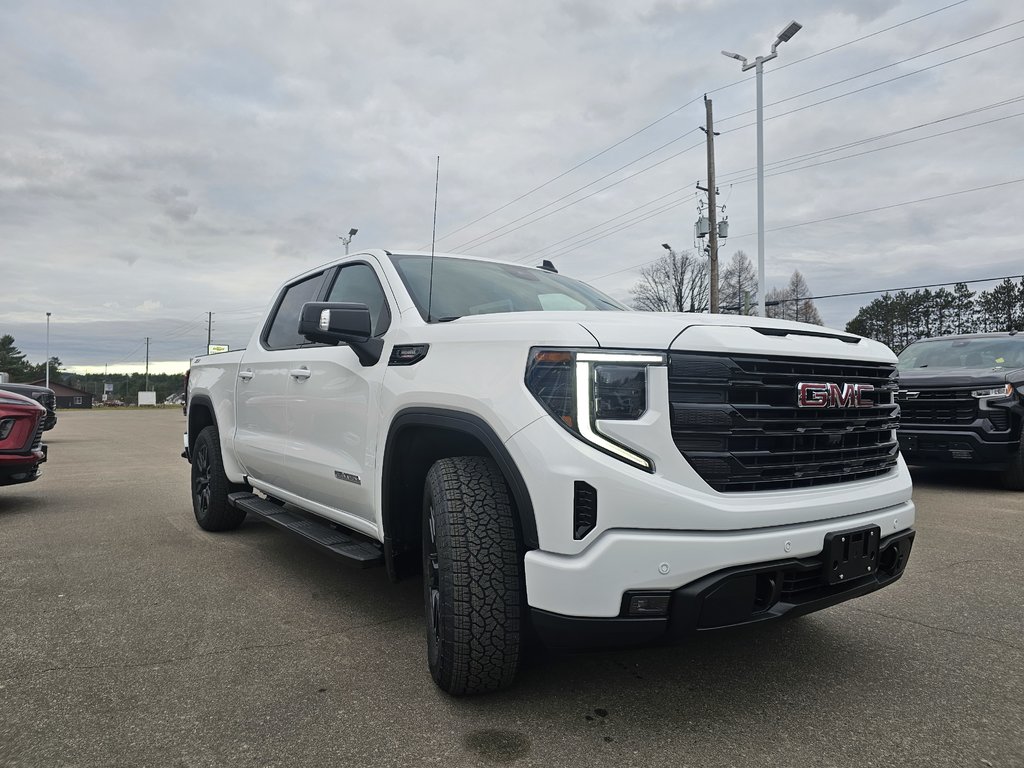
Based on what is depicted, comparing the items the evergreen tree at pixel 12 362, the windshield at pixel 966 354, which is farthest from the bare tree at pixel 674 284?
the evergreen tree at pixel 12 362

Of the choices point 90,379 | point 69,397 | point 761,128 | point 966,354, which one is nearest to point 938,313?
point 761,128

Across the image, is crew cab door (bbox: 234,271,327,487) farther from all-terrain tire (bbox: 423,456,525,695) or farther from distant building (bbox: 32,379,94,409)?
distant building (bbox: 32,379,94,409)

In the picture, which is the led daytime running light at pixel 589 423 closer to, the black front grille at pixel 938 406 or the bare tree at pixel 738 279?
the black front grille at pixel 938 406

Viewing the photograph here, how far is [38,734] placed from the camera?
2342 millimetres

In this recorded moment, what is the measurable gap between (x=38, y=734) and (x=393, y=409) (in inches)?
62.4

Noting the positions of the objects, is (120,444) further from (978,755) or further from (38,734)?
(978,755)

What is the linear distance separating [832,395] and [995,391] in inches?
238

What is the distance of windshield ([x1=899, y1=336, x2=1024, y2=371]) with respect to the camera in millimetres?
8300

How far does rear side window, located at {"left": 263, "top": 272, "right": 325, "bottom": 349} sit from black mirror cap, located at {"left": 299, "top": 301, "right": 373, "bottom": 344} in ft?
3.63

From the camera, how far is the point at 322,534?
365 cm

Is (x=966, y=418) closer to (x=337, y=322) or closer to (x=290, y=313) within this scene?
(x=290, y=313)

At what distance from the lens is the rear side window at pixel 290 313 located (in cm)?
441

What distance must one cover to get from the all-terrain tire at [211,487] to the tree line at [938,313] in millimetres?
48821

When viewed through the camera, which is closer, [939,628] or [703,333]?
[703,333]
